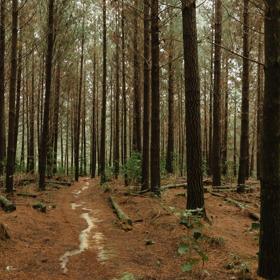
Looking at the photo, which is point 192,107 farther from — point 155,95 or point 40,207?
point 40,207

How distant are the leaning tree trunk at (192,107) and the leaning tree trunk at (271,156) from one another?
2.93 metres

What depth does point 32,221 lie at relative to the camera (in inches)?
326

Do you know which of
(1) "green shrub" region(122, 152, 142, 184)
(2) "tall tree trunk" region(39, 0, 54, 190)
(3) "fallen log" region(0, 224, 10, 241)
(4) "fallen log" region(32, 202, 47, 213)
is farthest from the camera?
(2) "tall tree trunk" region(39, 0, 54, 190)

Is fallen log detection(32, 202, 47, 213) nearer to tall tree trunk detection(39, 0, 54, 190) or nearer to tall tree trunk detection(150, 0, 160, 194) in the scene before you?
tall tree trunk detection(150, 0, 160, 194)

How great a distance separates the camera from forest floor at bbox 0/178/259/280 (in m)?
4.99

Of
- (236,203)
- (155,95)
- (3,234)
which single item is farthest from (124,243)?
(155,95)

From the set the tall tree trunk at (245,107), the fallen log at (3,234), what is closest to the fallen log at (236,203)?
the tall tree trunk at (245,107)

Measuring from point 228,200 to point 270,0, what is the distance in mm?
7483

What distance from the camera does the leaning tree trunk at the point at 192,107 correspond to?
289 inches

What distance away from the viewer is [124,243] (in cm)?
678

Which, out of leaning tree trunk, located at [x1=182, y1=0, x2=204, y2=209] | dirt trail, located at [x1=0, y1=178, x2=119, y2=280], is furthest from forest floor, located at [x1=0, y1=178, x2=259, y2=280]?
leaning tree trunk, located at [x1=182, y1=0, x2=204, y2=209]

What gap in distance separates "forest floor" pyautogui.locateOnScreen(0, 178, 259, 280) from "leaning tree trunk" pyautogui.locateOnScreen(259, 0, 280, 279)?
351mm

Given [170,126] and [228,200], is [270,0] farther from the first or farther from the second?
[170,126]

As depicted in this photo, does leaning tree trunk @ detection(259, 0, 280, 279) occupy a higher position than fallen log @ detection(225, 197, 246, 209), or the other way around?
leaning tree trunk @ detection(259, 0, 280, 279)
